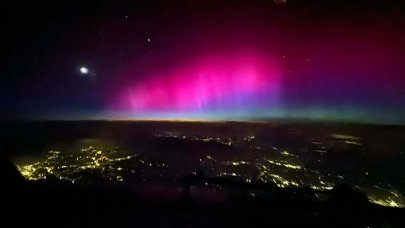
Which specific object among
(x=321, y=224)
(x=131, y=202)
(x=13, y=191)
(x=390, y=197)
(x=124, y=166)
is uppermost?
(x=13, y=191)

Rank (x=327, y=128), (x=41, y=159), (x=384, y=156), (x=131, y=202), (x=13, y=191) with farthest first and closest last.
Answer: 1. (x=327, y=128)
2. (x=384, y=156)
3. (x=41, y=159)
4. (x=131, y=202)
5. (x=13, y=191)

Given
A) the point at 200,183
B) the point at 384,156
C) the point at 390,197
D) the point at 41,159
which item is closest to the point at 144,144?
the point at 41,159

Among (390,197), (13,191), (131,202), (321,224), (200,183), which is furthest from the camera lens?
(390,197)

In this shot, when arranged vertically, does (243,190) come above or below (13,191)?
below

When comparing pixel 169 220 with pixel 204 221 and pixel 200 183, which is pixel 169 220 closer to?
pixel 204 221

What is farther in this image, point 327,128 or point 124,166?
point 327,128

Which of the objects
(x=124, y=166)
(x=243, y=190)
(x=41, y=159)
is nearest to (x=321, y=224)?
(x=243, y=190)
